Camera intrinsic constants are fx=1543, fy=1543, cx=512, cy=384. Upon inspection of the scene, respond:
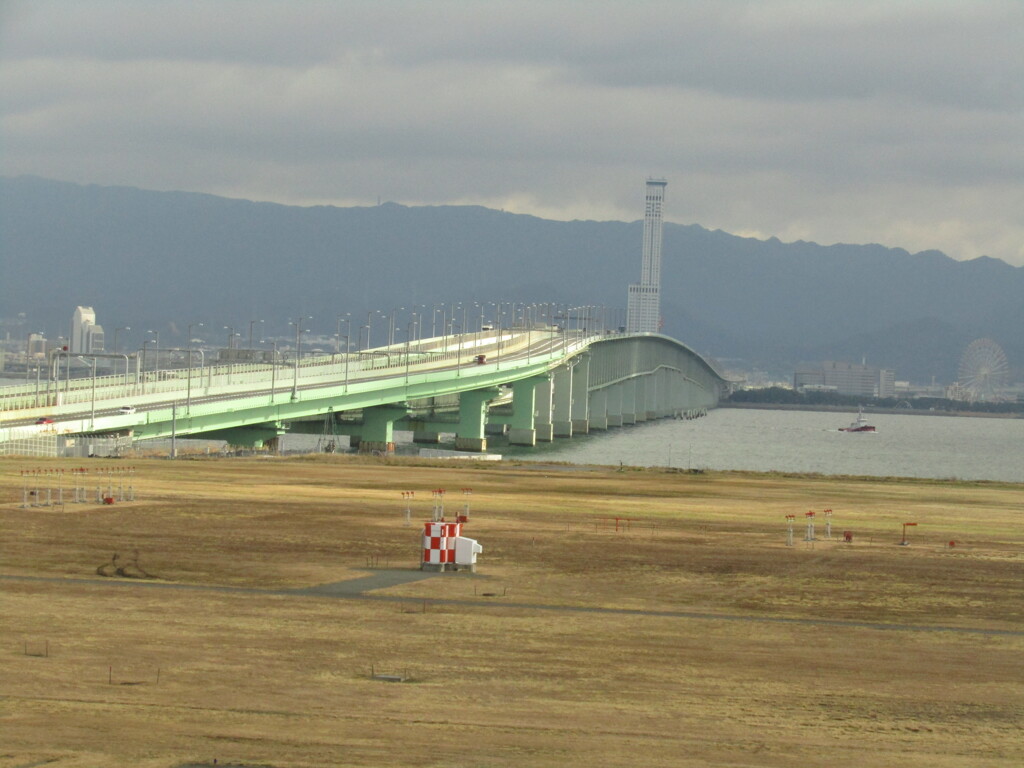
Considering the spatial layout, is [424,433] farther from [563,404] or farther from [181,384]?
[181,384]

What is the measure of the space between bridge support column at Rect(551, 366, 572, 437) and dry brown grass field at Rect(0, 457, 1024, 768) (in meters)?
141

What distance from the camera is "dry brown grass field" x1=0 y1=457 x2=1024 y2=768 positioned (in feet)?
56.9

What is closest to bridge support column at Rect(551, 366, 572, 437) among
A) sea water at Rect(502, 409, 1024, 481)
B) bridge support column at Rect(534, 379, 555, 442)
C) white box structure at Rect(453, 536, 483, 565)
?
sea water at Rect(502, 409, 1024, 481)

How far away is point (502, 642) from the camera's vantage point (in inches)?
929

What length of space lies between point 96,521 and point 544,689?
69.8ft

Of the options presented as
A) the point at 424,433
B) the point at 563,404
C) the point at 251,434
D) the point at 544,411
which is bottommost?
the point at 251,434

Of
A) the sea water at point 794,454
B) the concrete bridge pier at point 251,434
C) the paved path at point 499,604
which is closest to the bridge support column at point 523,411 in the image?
the sea water at point 794,454

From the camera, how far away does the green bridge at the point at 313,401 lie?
3501 inches

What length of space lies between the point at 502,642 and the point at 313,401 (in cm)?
8865

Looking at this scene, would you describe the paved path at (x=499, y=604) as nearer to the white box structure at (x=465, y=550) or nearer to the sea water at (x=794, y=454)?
the white box structure at (x=465, y=550)

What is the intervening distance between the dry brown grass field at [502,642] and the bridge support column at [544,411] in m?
128

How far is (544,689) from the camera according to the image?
2030cm

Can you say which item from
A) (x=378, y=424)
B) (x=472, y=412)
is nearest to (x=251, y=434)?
(x=378, y=424)

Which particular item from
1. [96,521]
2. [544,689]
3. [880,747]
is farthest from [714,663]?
[96,521]
